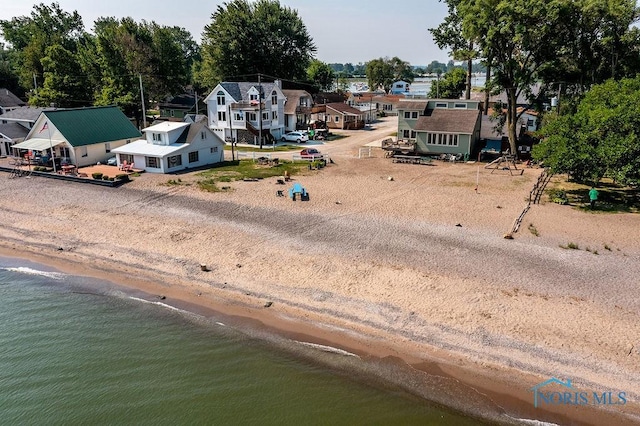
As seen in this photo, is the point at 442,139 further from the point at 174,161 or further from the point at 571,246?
the point at 174,161

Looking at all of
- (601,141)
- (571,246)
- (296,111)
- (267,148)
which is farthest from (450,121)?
(571,246)

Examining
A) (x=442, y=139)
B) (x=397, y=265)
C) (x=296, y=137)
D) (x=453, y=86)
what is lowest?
(x=397, y=265)

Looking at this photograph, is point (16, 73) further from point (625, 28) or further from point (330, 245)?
point (625, 28)

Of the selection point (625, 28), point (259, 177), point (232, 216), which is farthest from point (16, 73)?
point (625, 28)

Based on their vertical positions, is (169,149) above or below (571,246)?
above

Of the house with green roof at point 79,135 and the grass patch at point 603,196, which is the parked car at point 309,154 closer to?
the house with green roof at point 79,135

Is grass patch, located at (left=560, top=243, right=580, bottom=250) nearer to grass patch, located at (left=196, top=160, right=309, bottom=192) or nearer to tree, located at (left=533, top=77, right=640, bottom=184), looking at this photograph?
tree, located at (left=533, top=77, right=640, bottom=184)

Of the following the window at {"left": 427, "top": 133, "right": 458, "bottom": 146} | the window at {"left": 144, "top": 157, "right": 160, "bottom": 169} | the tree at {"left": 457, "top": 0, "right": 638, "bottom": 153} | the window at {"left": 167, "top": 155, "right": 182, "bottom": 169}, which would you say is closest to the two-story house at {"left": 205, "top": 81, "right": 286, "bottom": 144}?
the window at {"left": 167, "top": 155, "right": 182, "bottom": 169}

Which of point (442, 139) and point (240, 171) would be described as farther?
point (442, 139)
